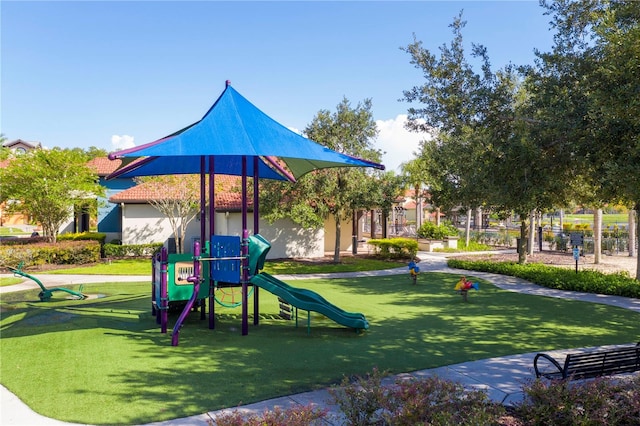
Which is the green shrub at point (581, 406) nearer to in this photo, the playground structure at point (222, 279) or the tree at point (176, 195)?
the playground structure at point (222, 279)

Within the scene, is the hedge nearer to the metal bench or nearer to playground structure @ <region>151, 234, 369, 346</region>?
playground structure @ <region>151, 234, 369, 346</region>

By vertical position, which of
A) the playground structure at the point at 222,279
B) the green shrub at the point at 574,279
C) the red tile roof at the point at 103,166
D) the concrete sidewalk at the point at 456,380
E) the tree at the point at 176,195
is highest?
the red tile roof at the point at 103,166

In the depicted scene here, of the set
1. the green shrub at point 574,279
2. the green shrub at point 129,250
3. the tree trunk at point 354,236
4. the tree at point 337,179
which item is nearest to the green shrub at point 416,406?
the green shrub at point 574,279

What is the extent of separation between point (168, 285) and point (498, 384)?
6537mm

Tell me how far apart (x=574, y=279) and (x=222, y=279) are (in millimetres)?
12135

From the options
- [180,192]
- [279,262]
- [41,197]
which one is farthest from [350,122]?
[41,197]

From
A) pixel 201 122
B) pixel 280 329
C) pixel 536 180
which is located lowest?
pixel 280 329

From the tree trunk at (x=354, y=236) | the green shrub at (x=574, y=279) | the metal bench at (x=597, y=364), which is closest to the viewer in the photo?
the metal bench at (x=597, y=364)

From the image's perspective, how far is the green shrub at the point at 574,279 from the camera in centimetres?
1398

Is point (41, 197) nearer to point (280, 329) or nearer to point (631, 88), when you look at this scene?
→ point (280, 329)

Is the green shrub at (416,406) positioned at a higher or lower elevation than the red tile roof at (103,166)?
lower

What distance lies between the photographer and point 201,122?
9.22 metres

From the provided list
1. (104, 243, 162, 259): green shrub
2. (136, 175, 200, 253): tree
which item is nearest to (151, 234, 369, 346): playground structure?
(136, 175, 200, 253): tree

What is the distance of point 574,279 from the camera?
50.6 feet
